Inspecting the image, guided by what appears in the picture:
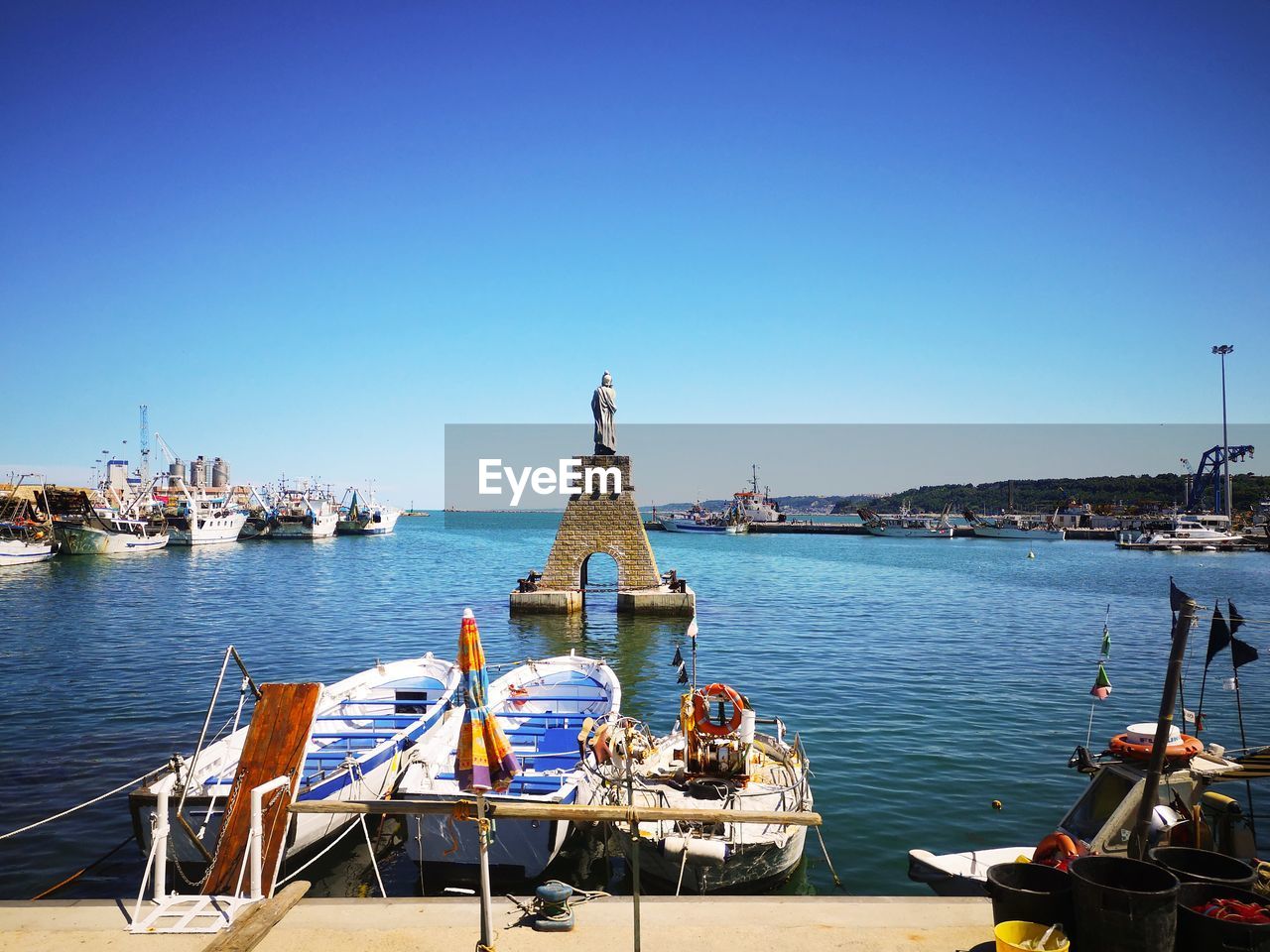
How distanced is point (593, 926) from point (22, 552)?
3189 inches

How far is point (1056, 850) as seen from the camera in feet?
25.3

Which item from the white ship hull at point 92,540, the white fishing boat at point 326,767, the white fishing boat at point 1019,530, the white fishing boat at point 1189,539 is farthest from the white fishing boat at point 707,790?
the white fishing boat at point 1019,530

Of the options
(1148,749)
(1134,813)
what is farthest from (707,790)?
(1148,749)

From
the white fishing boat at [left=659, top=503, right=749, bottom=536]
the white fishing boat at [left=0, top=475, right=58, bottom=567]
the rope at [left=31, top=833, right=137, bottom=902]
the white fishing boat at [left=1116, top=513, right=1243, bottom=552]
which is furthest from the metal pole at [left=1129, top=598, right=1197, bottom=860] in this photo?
the white fishing boat at [left=659, top=503, right=749, bottom=536]

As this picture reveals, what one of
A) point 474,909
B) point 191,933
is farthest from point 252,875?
point 474,909

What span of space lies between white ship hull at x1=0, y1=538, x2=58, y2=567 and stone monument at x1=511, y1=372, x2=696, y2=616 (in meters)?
55.3

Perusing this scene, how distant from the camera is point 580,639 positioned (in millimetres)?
32875

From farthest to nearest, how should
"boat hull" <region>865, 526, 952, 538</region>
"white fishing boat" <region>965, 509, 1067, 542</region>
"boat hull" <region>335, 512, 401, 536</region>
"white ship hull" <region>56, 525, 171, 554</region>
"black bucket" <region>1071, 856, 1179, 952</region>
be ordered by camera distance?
1. "boat hull" <region>335, 512, 401, 536</region>
2. "boat hull" <region>865, 526, 952, 538</region>
3. "white fishing boat" <region>965, 509, 1067, 542</region>
4. "white ship hull" <region>56, 525, 171, 554</region>
5. "black bucket" <region>1071, 856, 1179, 952</region>

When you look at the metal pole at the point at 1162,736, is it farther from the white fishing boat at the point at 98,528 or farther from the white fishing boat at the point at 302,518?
the white fishing boat at the point at 302,518

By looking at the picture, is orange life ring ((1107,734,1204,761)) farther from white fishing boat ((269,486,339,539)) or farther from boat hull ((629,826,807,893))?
white fishing boat ((269,486,339,539))

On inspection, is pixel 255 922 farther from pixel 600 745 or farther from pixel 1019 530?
pixel 1019 530

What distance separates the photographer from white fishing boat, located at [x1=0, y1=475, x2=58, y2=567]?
6819 centimetres

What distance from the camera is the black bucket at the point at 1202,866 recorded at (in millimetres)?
6027

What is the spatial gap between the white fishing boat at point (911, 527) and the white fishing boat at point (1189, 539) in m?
31.8
